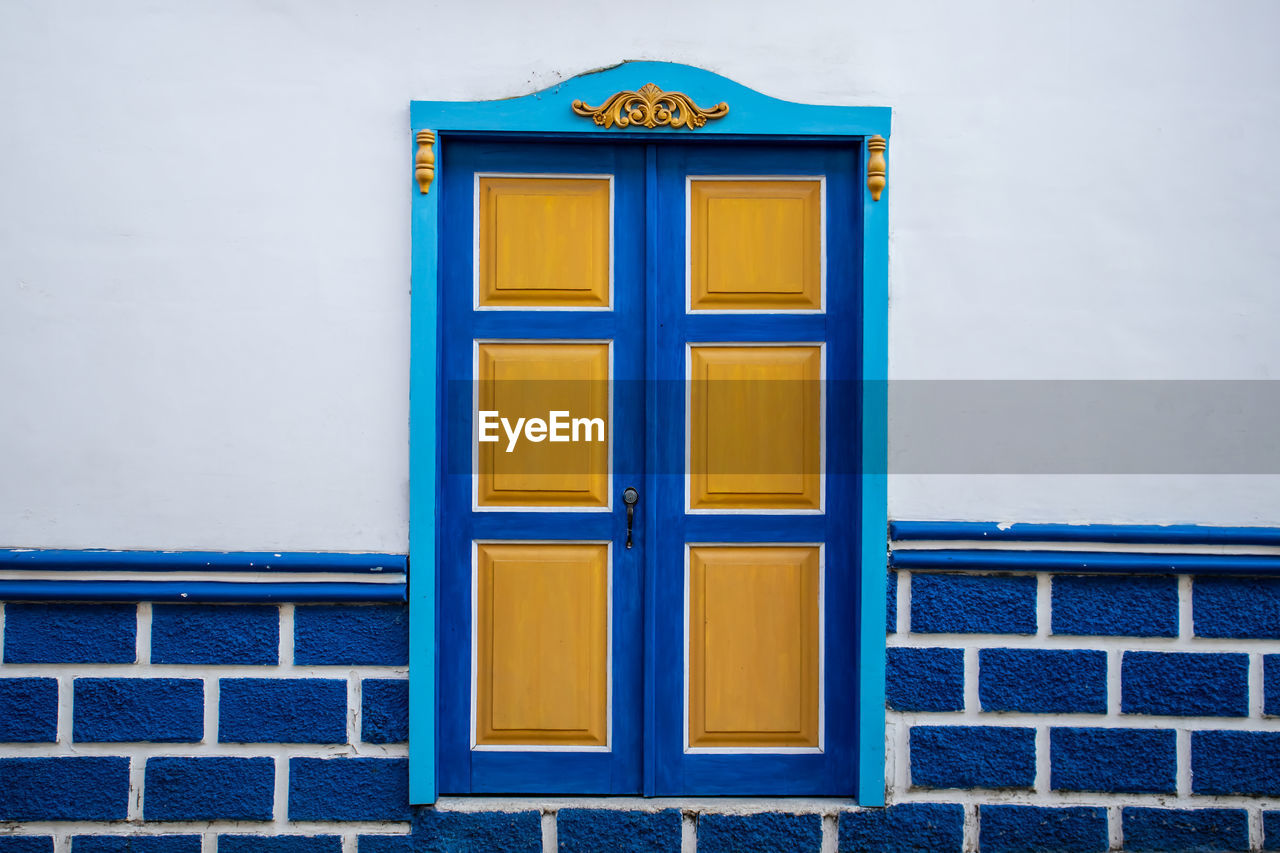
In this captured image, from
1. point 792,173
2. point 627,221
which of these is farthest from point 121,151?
point 792,173

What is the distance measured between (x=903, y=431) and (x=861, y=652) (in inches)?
28.5

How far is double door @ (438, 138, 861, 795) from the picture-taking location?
8.95ft

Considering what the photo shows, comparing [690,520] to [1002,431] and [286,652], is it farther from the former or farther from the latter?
[286,652]

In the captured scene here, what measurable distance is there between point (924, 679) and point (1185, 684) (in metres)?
0.84

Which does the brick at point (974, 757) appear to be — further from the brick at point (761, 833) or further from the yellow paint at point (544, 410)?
the yellow paint at point (544, 410)

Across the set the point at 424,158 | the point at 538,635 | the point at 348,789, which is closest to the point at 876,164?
the point at 424,158

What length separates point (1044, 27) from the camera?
106 inches

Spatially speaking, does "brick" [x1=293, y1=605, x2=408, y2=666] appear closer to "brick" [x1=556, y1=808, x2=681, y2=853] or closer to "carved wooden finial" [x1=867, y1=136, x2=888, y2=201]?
"brick" [x1=556, y1=808, x2=681, y2=853]

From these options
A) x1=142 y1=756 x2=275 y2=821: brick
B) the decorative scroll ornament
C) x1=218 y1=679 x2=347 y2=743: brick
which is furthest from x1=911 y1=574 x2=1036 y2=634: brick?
x1=142 y1=756 x2=275 y2=821: brick

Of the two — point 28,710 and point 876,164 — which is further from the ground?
point 876,164

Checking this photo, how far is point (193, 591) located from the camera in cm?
262

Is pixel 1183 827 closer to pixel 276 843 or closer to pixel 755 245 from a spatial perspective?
pixel 755 245

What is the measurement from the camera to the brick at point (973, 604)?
2.68m

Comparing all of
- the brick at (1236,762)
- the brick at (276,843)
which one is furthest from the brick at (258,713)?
the brick at (1236,762)
